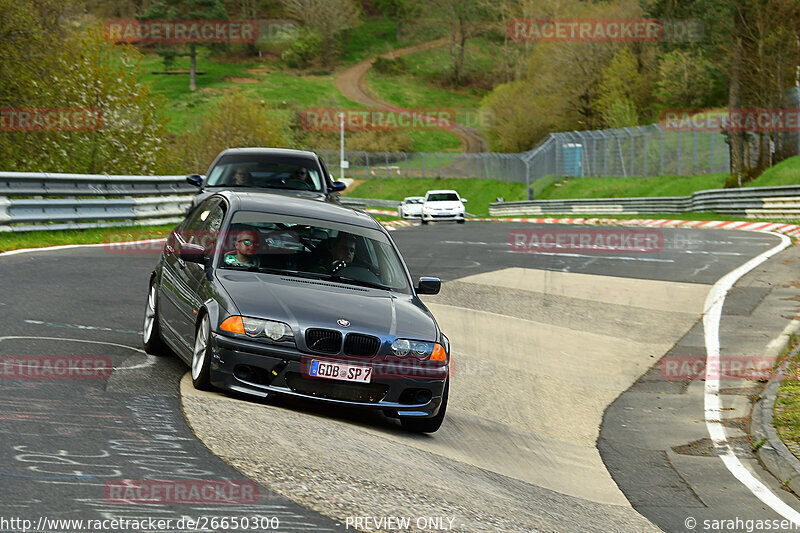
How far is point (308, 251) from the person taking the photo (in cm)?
884

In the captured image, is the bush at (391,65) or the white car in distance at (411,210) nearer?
the white car in distance at (411,210)

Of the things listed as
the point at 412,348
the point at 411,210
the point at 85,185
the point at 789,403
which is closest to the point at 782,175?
the point at 411,210

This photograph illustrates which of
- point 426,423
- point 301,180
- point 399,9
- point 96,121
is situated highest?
point 399,9

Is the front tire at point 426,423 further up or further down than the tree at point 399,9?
further down

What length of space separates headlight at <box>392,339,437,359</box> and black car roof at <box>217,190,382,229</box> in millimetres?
1626

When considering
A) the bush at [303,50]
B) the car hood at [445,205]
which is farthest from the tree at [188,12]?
the car hood at [445,205]

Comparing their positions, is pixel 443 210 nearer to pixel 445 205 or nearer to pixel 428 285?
pixel 445 205

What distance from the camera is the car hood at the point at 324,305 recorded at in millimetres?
7668

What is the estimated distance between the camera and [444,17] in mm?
141750

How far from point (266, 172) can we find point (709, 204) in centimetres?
2732

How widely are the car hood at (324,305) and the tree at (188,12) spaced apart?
124135 mm

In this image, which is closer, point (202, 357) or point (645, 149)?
point (202, 357)

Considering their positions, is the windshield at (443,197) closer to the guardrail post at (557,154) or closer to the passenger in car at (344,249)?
the guardrail post at (557,154)

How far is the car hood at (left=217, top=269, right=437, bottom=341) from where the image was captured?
302 inches
